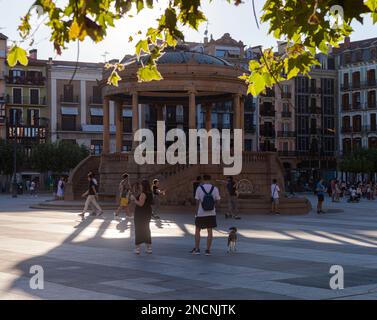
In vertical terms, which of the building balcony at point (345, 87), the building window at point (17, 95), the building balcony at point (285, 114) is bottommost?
the building balcony at point (285, 114)

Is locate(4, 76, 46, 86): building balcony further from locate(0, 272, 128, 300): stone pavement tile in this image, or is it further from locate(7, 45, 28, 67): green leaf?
locate(7, 45, 28, 67): green leaf

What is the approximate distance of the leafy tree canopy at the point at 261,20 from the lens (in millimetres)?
5965

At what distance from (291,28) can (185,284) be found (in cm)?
537

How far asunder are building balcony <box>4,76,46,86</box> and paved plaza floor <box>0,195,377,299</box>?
206 feet

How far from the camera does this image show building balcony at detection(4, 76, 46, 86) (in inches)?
3334

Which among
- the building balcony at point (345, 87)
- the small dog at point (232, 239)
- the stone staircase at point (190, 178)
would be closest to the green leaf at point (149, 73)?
the small dog at point (232, 239)

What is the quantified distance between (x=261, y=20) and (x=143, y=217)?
8.80m

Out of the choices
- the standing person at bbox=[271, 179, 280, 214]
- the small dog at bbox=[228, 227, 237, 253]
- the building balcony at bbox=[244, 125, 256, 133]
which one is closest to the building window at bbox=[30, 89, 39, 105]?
the building balcony at bbox=[244, 125, 256, 133]

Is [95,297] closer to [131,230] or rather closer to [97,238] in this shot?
[97,238]

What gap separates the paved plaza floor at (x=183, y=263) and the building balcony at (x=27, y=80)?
62.7m

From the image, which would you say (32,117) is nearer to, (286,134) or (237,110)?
(286,134)

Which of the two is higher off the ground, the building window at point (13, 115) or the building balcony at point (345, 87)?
the building balcony at point (345, 87)

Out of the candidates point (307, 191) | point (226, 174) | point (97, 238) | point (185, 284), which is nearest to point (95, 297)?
point (185, 284)

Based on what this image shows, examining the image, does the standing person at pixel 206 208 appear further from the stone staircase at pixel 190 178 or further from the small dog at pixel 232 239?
the stone staircase at pixel 190 178
